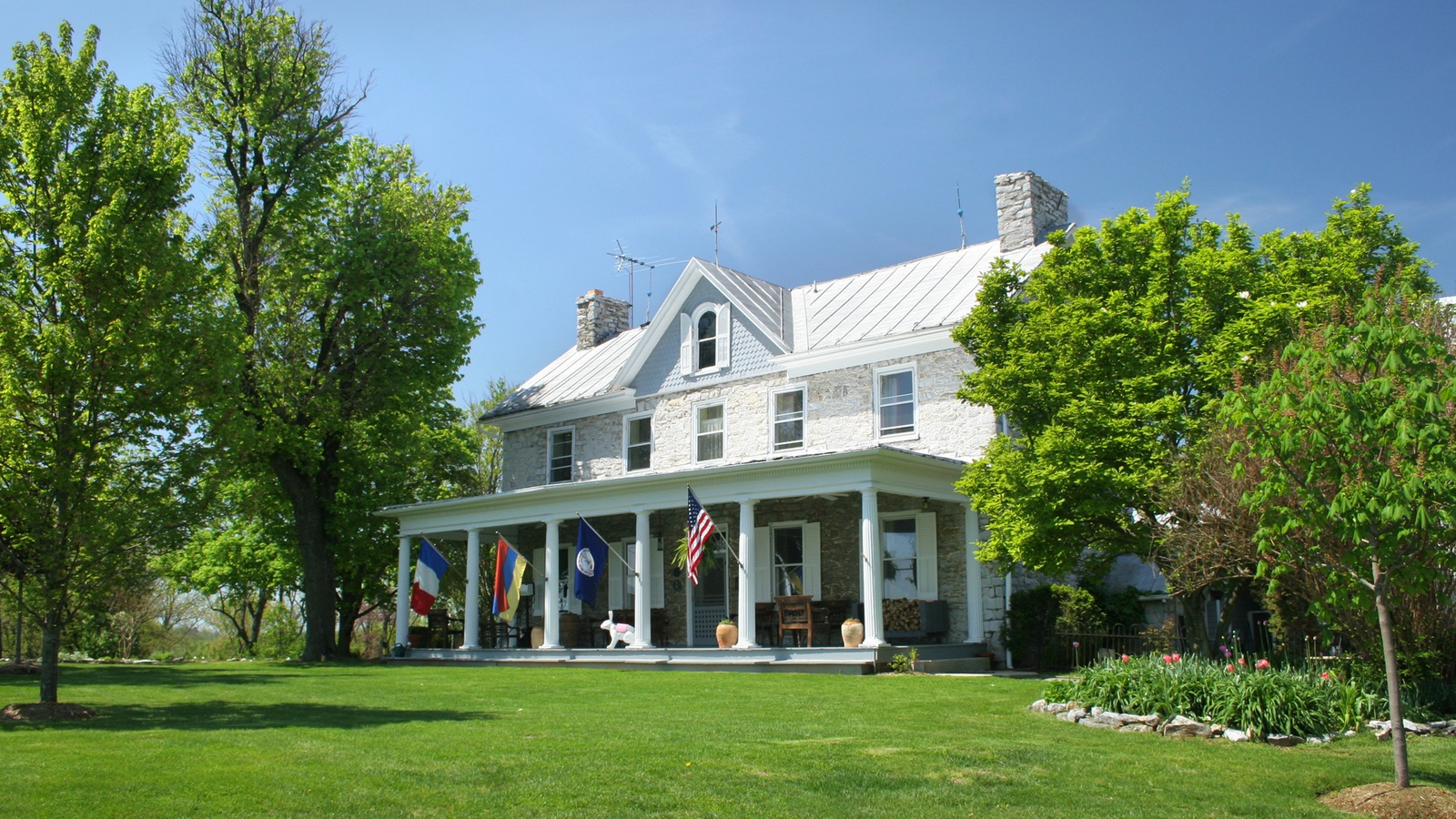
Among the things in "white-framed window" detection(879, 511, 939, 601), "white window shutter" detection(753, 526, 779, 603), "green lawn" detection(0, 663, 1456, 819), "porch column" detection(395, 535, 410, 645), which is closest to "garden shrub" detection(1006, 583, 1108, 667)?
"white-framed window" detection(879, 511, 939, 601)

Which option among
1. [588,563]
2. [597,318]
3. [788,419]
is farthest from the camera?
[597,318]

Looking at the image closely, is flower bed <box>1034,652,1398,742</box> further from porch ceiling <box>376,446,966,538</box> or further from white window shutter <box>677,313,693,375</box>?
white window shutter <box>677,313,693,375</box>

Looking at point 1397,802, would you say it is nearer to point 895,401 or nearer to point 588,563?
point 895,401

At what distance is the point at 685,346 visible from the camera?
25750 millimetres

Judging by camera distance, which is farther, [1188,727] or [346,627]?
[346,627]

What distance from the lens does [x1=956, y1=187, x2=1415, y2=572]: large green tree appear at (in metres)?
14.6

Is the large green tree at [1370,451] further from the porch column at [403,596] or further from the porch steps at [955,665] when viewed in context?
the porch column at [403,596]

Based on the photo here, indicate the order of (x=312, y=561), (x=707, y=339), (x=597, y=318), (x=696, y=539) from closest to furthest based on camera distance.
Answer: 1. (x=696, y=539)
2. (x=707, y=339)
3. (x=312, y=561)
4. (x=597, y=318)

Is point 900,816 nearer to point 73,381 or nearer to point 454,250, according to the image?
point 73,381

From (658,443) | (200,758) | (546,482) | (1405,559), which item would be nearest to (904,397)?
(658,443)

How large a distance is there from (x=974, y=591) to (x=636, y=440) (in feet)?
31.6

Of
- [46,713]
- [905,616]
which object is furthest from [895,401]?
[46,713]

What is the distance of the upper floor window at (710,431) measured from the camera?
24.9 metres

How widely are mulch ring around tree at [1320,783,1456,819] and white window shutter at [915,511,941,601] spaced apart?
1298cm
